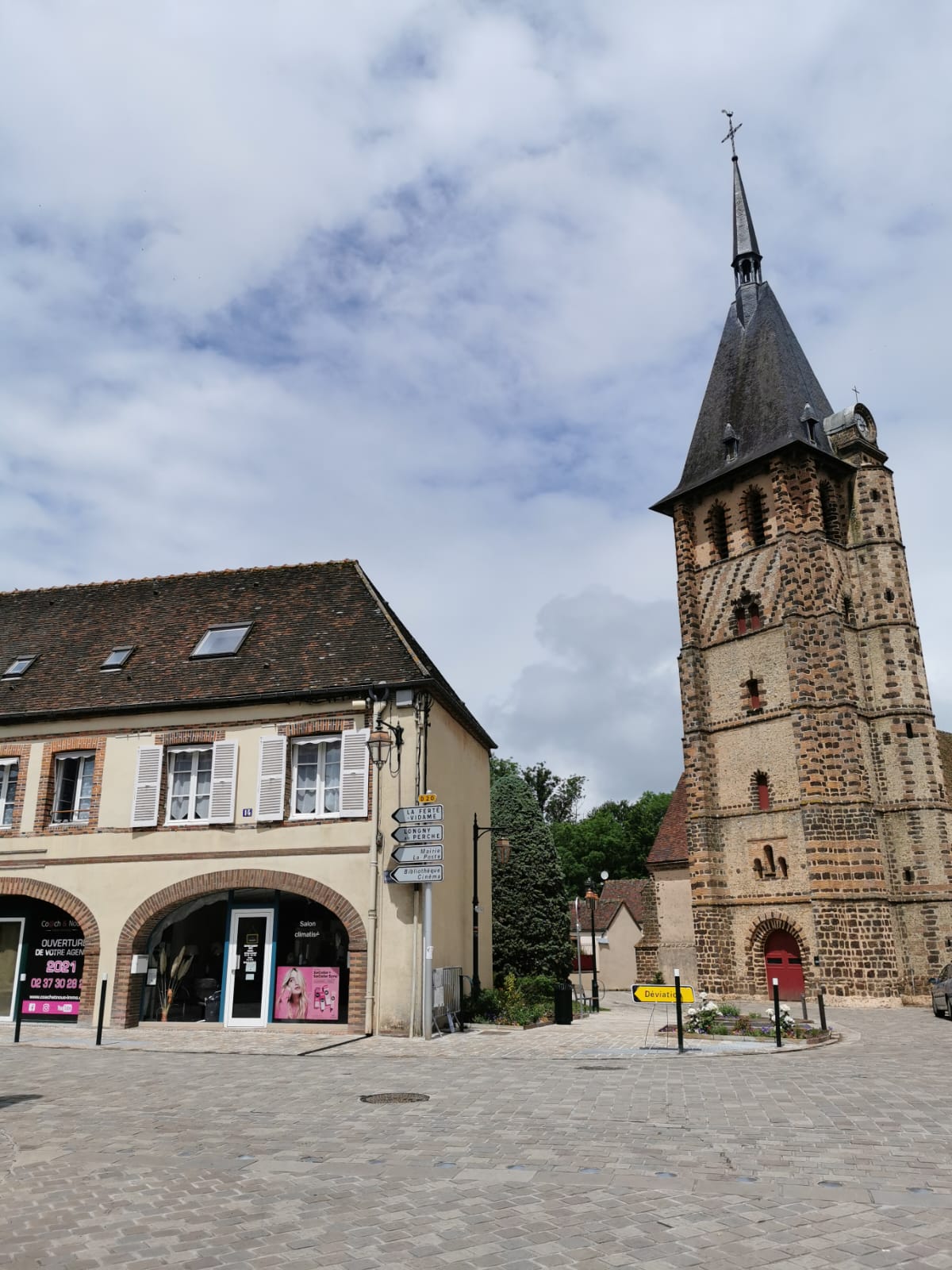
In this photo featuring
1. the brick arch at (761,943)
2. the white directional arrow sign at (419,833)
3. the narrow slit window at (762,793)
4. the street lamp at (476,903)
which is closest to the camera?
the white directional arrow sign at (419,833)

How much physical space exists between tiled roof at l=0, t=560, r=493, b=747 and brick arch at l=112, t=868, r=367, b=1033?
3.42 metres

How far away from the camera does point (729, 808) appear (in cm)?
3284

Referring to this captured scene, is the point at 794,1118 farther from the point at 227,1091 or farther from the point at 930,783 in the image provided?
the point at 930,783

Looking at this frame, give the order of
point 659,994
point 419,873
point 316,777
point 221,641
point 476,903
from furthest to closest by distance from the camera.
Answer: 1. point 476,903
2. point 221,641
3. point 316,777
4. point 419,873
5. point 659,994

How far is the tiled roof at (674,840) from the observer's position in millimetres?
37531

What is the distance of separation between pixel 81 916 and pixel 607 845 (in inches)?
2131

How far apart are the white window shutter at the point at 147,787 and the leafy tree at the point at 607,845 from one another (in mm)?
51681

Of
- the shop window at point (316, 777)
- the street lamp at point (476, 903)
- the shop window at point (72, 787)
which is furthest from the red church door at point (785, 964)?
the shop window at point (72, 787)

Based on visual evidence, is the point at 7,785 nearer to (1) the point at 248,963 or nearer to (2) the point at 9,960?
(2) the point at 9,960

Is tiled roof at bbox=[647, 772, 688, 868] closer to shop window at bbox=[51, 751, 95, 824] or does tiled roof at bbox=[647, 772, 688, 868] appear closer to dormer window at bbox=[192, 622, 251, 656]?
dormer window at bbox=[192, 622, 251, 656]

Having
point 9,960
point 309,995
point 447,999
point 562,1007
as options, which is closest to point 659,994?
point 562,1007

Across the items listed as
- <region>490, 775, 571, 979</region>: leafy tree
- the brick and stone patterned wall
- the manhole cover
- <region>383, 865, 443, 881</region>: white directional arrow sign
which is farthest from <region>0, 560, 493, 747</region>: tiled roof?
the brick and stone patterned wall

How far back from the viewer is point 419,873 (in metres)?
16.9

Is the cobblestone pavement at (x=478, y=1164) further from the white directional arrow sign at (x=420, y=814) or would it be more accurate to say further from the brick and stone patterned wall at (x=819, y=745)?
the brick and stone patterned wall at (x=819, y=745)
